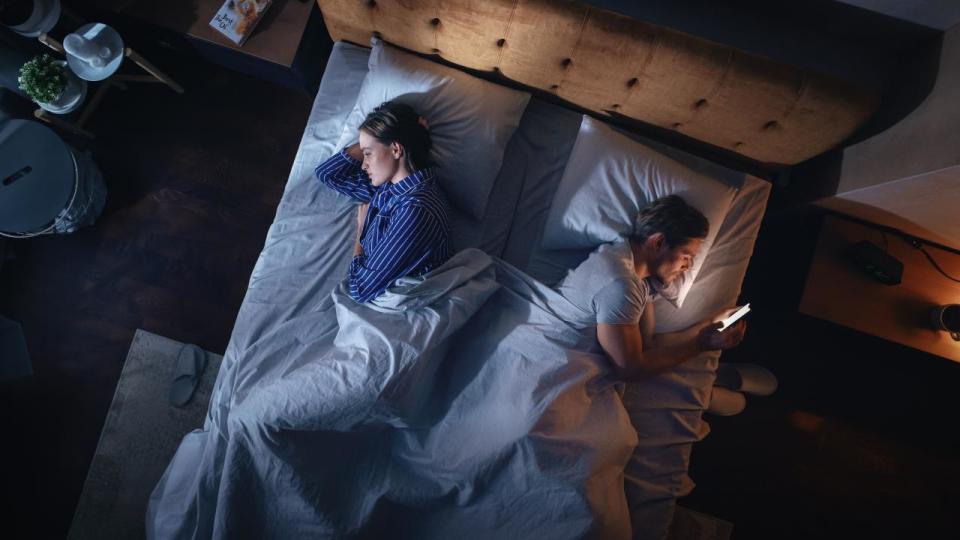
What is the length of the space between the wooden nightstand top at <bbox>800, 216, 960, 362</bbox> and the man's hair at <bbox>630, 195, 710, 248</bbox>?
593 millimetres

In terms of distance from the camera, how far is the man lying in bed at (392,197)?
67.4 inches

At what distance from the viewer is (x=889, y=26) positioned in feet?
5.04

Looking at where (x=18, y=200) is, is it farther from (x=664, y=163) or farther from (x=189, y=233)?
(x=664, y=163)

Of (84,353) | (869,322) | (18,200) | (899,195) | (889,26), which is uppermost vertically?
(889,26)

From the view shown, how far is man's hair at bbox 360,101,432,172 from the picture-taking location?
1.72 meters

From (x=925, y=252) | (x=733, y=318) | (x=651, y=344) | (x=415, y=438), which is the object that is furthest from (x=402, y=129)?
(x=925, y=252)

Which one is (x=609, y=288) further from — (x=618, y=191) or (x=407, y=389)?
(x=407, y=389)

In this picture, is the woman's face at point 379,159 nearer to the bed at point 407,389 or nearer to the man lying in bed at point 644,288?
the bed at point 407,389

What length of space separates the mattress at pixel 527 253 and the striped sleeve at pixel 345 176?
0.09m

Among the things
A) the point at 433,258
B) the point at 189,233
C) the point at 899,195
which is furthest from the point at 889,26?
the point at 189,233

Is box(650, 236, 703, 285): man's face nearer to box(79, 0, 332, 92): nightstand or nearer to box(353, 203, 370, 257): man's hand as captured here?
box(353, 203, 370, 257): man's hand

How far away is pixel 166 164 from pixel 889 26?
10.3 feet

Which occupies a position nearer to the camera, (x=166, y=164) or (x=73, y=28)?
(x=73, y=28)

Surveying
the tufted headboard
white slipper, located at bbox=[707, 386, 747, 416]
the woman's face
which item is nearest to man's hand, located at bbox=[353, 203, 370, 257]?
the woman's face
